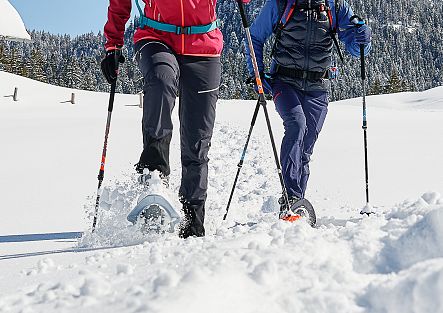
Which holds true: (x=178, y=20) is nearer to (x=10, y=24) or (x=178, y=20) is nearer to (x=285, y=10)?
(x=285, y=10)

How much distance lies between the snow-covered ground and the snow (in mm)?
30498

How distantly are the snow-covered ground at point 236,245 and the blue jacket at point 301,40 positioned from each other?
1.63 metres

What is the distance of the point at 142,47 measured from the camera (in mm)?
3740

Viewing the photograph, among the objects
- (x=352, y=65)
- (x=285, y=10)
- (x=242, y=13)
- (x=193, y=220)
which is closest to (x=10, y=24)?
(x=285, y=10)

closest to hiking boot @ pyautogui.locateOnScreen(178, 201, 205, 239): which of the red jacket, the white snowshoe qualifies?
the white snowshoe

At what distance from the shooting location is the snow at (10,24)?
35875mm

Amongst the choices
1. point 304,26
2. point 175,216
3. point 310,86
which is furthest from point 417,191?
point 175,216

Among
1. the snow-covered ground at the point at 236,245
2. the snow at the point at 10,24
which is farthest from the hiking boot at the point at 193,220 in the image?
the snow at the point at 10,24

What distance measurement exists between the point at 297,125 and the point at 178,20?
1.64 m

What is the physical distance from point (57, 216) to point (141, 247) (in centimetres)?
261

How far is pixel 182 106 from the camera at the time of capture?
3834 millimetres

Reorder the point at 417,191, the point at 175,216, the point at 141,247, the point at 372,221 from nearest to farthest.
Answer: the point at 372,221 → the point at 141,247 → the point at 175,216 → the point at 417,191

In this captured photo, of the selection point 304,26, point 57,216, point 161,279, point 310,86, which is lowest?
point 57,216

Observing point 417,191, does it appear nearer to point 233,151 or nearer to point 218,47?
point 218,47
